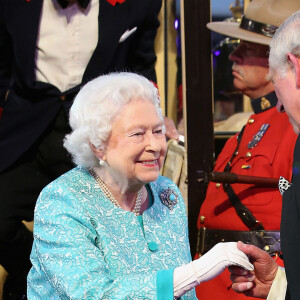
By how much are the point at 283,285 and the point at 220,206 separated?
102 cm

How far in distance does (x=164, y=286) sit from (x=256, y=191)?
114cm

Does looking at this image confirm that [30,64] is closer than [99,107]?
No

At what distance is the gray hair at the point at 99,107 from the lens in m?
2.58

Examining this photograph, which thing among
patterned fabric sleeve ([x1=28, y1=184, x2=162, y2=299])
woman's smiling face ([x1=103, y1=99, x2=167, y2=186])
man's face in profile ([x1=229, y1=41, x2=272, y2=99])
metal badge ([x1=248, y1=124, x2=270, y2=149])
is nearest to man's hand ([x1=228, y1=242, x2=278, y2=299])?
patterned fabric sleeve ([x1=28, y1=184, x2=162, y2=299])

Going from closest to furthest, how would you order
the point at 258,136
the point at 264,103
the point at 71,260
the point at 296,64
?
the point at 296,64 → the point at 71,260 → the point at 258,136 → the point at 264,103

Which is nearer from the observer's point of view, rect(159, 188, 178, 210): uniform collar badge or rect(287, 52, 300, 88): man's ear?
rect(287, 52, 300, 88): man's ear

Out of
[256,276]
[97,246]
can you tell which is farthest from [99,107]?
[256,276]

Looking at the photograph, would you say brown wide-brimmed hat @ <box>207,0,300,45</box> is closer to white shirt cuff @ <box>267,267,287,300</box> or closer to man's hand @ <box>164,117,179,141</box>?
man's hand @ <box>164,117,179,141</box>

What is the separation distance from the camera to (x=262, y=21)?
3.59 meters

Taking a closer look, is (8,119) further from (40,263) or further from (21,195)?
(40,263)

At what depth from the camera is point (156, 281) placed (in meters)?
2.29

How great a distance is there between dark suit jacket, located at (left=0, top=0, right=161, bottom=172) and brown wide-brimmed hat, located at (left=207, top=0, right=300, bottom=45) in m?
0.42

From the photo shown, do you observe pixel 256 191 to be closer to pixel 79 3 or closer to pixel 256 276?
pixel 256 276

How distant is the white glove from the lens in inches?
87.8
